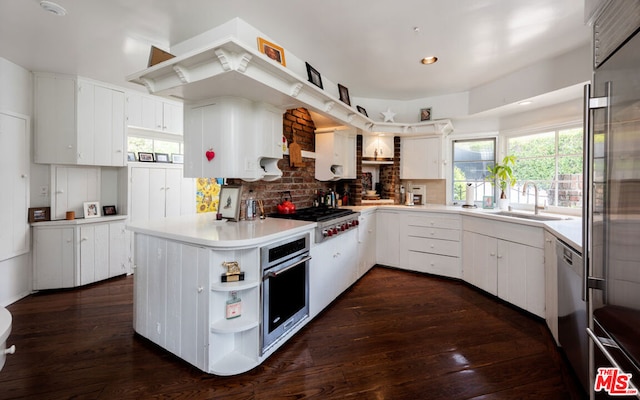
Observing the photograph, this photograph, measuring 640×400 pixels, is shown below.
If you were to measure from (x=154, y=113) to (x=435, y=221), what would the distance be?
166 inches

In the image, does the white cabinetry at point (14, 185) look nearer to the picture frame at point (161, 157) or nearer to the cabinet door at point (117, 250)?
the cabinet door at point (117, 250)

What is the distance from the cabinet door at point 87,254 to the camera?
338cm

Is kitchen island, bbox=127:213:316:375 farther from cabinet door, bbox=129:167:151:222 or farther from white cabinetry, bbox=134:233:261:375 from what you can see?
cabinet door, bbox=129:167:151:222

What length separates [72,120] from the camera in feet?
10.8

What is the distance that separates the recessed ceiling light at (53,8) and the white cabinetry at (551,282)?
13.6 feet

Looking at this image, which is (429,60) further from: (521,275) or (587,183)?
(521,275)

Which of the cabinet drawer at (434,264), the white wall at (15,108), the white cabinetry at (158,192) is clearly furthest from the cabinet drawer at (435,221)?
the white wall at (15,108)

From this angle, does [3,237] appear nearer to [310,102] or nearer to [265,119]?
[265,119]

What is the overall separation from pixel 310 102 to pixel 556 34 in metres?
2.25

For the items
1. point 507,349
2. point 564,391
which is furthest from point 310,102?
point 564,391

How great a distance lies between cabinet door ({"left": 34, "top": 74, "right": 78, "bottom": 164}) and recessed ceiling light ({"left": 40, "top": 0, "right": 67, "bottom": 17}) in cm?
155

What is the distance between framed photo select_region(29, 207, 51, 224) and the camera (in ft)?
10.4

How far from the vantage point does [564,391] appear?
5.50 ft

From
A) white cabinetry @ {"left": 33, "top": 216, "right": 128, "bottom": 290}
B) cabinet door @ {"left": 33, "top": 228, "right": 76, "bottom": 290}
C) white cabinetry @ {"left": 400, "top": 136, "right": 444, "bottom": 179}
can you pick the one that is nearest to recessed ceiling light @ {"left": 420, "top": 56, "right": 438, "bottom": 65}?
white cabinetry @ {"left": 400, "top": 136, "right": 444, "bottom": 179}
